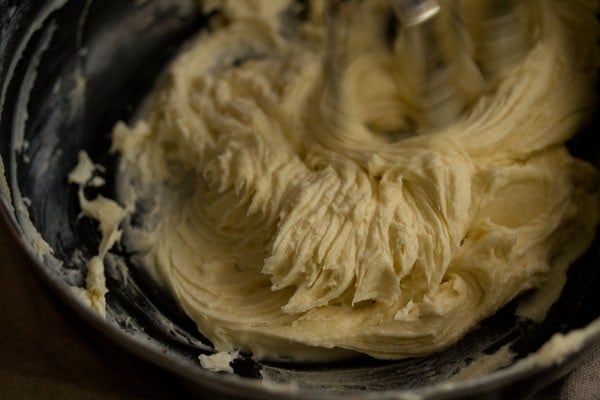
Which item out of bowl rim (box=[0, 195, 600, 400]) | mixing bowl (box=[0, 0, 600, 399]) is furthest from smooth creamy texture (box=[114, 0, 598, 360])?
bowl rim (box=[0, 195, 600, 400])

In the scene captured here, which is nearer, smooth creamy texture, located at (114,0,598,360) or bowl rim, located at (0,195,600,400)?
bowl rim, located at (0,195,600,400)

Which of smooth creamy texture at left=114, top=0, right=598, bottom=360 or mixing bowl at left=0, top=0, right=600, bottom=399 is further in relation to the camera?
smooth creamy texture at left=114, top=0, right=598, bottom=360

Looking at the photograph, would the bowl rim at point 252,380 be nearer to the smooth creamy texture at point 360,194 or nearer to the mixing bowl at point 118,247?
the mixing bowl at point 118,247

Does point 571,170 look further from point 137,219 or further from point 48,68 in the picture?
point 48,68

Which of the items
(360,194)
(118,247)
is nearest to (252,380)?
(360,194)

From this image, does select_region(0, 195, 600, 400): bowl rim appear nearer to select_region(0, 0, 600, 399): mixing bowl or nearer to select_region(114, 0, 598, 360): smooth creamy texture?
select_region(0, 0, 600, 399): mixing bowl

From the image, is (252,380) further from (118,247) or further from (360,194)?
(118,247)

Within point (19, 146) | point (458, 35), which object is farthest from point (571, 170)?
point (19, 146)
